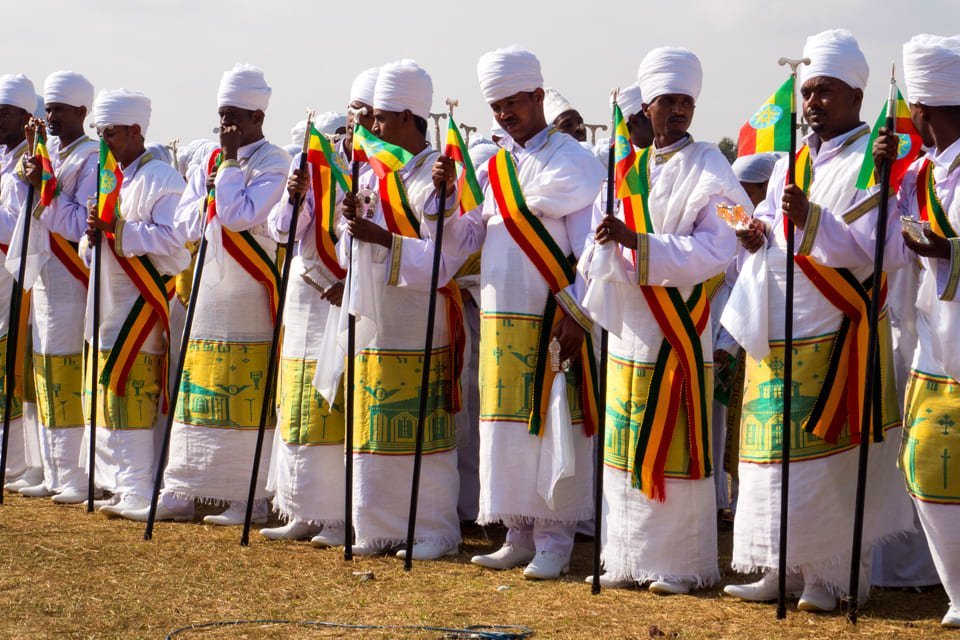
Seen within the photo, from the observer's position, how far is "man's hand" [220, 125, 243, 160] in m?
8.68

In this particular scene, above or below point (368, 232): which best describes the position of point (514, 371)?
below

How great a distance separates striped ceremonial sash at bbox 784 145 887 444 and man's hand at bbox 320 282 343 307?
2740mm

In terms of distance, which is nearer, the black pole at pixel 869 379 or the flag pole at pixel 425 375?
the black pole at pixel 869 379

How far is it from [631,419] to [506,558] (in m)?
1.16

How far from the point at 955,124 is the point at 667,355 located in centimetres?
170

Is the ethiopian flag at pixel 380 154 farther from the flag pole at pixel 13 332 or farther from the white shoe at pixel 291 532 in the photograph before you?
the flag pole at pixel 13 332

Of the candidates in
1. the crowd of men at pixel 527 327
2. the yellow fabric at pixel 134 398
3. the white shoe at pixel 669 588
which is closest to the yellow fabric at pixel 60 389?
the crowd of men at pixel 527 327

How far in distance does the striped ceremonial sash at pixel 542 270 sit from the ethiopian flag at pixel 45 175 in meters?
3.62

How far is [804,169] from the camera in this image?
255 inches

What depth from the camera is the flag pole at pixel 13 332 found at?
368 inches

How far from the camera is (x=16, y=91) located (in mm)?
10367

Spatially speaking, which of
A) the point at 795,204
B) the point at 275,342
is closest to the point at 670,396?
the point at 795,204

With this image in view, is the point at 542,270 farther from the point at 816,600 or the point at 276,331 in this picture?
the point at 816,600

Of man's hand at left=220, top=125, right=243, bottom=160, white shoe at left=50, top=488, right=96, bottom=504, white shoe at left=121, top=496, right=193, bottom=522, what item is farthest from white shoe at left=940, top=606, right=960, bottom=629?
white shoe at left=50, top=488, right=96, bottom=504
